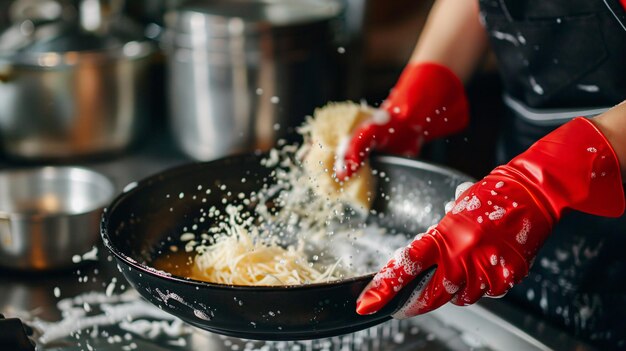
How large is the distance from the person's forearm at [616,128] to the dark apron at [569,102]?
22cm

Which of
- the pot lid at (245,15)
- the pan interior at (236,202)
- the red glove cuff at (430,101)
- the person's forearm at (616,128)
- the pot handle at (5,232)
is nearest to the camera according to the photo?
the person's forearm at (616,128)

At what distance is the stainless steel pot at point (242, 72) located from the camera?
164 centimetres

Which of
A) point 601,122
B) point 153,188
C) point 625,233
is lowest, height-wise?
point 625,233

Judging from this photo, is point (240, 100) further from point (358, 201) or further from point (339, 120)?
point (358, 201)

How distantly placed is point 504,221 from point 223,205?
0.44 metres

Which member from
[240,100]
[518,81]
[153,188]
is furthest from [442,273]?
[240,100]

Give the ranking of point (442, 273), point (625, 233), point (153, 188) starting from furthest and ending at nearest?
point (625, 233), point (153, 188), point (442, 273)

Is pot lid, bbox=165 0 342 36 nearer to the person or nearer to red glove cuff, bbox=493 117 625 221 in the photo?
the person

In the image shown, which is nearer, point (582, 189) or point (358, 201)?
point (582, 189)

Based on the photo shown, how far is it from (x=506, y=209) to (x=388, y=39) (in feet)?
4.51

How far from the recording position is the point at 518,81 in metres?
1.32

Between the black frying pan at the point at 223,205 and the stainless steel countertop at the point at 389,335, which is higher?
the black frying pan at the point at 223,205

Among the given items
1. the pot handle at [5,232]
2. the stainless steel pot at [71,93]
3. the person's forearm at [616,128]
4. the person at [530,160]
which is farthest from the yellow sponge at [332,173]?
the stainless steel pot at [71,93]

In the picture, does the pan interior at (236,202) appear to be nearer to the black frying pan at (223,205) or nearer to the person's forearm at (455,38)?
the black frying pan at (223,205)
